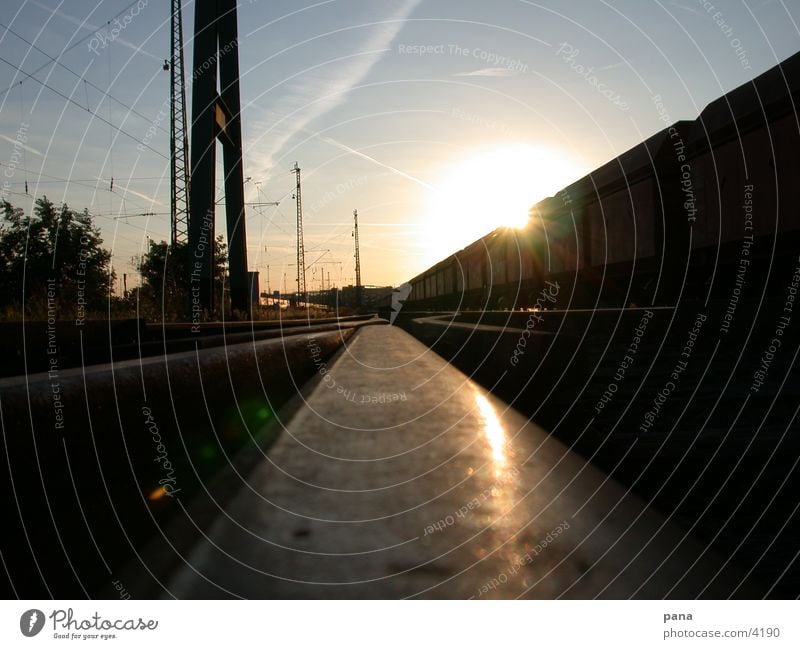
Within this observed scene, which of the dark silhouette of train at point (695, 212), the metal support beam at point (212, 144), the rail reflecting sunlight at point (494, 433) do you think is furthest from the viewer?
the metal support beam at point (212, 144)

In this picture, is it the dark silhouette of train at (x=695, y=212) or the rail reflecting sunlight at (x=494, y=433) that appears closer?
the rail reflecting sunlight at (x=494, y=433)

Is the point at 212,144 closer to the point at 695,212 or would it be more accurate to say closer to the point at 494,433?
the point at 695,212

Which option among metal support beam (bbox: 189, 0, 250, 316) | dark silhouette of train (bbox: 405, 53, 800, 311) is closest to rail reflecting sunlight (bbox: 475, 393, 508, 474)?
dark silhouette of train (bbox: 405, 53, 800, 311)

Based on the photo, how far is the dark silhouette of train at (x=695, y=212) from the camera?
275 inches

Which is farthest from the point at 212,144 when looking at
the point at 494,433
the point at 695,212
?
the point at 494,433

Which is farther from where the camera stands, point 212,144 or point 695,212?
point 212,144

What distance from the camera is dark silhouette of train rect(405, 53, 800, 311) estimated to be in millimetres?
6973

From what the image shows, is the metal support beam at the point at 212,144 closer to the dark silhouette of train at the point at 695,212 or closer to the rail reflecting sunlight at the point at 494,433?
the rail reflecting sunlight at the point at 494,433

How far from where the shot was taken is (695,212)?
907 cm

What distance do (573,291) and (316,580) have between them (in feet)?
41.1

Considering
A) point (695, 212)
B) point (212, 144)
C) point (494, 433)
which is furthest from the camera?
point (212, 144)

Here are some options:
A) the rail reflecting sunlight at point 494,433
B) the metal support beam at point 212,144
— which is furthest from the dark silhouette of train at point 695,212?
the metal support beam at point 212,144

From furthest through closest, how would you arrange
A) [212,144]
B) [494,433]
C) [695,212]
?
[212,144]
[695,212]
[494,433]

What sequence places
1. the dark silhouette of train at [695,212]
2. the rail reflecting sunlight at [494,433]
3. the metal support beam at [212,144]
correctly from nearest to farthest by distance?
the rail reflecting sunlight at [494,433]
the dark silhouette of train at [695,212]
the metal support beam at [212,144]
